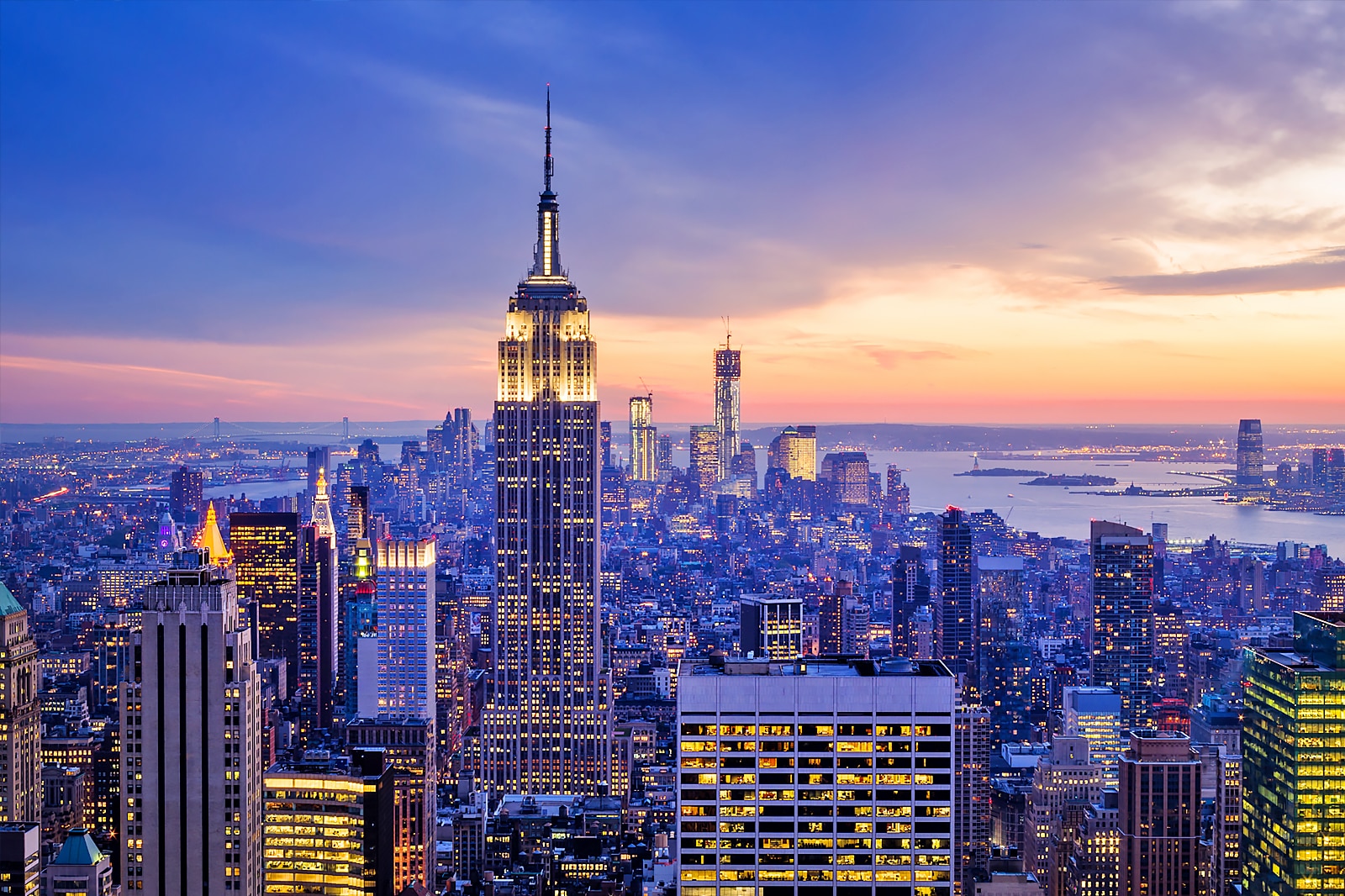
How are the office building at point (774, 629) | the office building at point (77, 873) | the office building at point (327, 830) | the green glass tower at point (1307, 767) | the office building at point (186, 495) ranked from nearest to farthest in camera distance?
the office building at point (77, 873) < the green glass tower at point (1307, 767) < the office building at point (327, 830) < the office building at point (186, 495) < the office building at point (774, 629)

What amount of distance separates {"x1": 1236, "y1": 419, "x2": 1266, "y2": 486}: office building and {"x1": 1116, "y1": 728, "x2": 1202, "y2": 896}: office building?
14260 millimetres

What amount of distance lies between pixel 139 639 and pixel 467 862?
882 inches

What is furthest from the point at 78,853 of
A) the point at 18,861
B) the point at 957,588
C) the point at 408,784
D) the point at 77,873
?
the point at 957,588

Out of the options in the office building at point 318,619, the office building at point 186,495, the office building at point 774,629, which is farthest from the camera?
the office building at point 774,629

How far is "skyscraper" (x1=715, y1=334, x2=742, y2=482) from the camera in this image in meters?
81.8

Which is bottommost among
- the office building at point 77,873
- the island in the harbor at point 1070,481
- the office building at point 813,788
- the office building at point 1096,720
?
the office building at point 1096,720

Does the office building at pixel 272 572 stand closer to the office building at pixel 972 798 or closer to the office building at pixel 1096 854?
the office building at pixel 972 798

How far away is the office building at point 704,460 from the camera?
110m

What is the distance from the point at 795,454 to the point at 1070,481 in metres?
33.0

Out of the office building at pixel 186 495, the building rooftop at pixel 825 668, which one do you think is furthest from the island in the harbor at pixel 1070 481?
the building rooftop at pixel 825 668

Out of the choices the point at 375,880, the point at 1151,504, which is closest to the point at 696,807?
the point at 375,880

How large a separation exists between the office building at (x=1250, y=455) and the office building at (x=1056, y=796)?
39.4 ft

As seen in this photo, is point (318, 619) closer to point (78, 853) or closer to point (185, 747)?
point (78, 853)

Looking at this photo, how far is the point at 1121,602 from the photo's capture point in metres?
68.3
